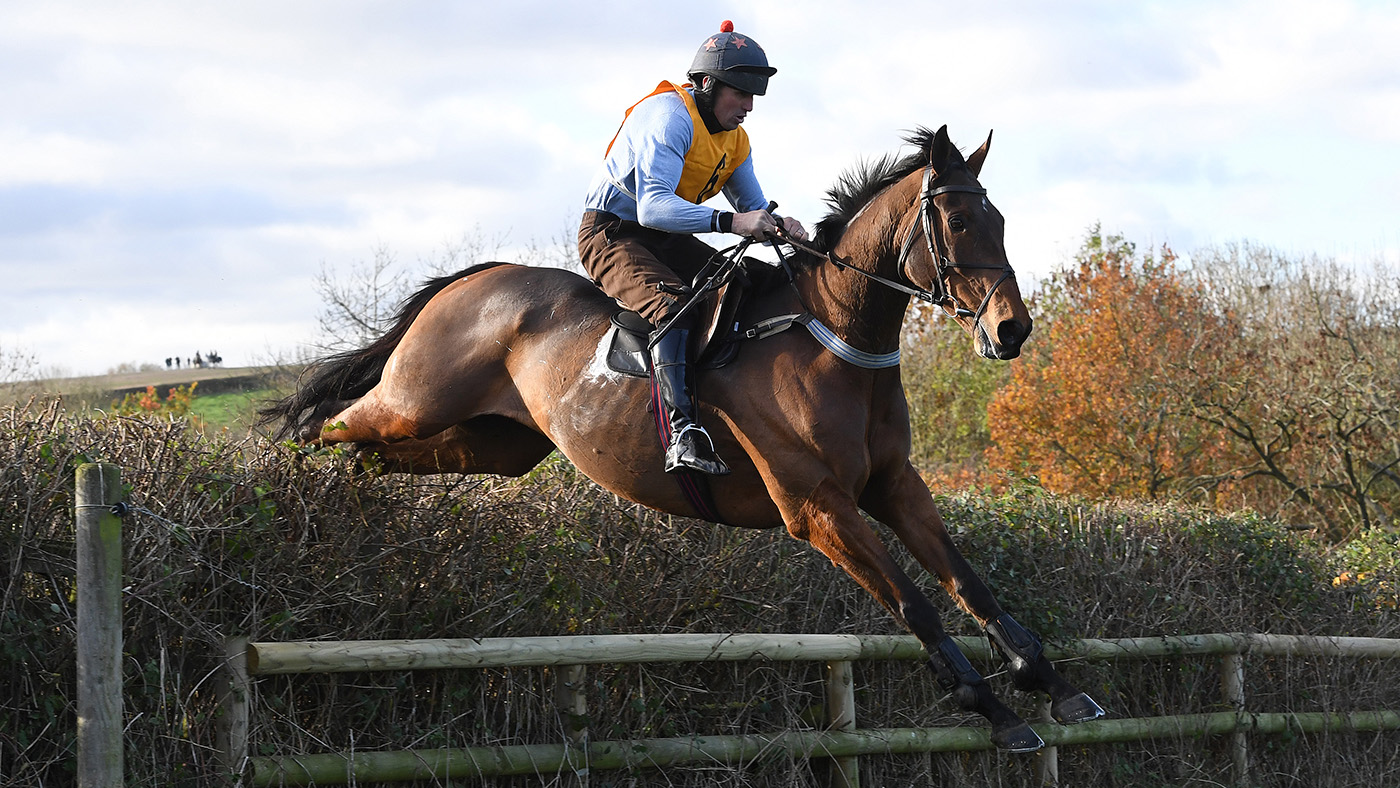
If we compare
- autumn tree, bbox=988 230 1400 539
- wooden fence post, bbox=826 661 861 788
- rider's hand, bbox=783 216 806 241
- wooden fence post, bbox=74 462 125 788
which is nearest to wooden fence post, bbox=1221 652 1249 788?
wooden fence post, bbox=826 661 861 788

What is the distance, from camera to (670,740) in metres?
5.05

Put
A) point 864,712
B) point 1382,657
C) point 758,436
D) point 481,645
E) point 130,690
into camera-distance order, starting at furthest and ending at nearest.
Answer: point 1382,657, point 864,712, point 758,436, point 481,645, point 130,690

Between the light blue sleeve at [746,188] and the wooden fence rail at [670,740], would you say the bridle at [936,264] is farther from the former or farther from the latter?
the wooden fence rail at [670,740]

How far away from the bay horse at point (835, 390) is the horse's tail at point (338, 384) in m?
0.52

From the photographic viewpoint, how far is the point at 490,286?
6.23m

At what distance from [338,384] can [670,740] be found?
2.81m

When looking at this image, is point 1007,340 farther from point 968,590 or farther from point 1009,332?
point 968,590

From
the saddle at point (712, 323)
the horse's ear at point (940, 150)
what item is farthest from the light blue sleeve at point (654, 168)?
the horse's ear at point (940, 150)

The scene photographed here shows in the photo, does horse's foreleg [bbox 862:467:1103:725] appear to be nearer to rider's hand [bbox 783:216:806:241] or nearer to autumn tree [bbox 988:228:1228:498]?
rider's hand [bbox 783:216:806:241]

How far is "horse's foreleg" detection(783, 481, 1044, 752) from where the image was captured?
488 cm

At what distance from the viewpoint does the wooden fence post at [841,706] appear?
5.55m

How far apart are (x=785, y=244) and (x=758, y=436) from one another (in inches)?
37.1

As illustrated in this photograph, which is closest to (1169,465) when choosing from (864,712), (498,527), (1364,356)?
(1364,356)

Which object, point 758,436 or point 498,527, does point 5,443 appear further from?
point 758,436
